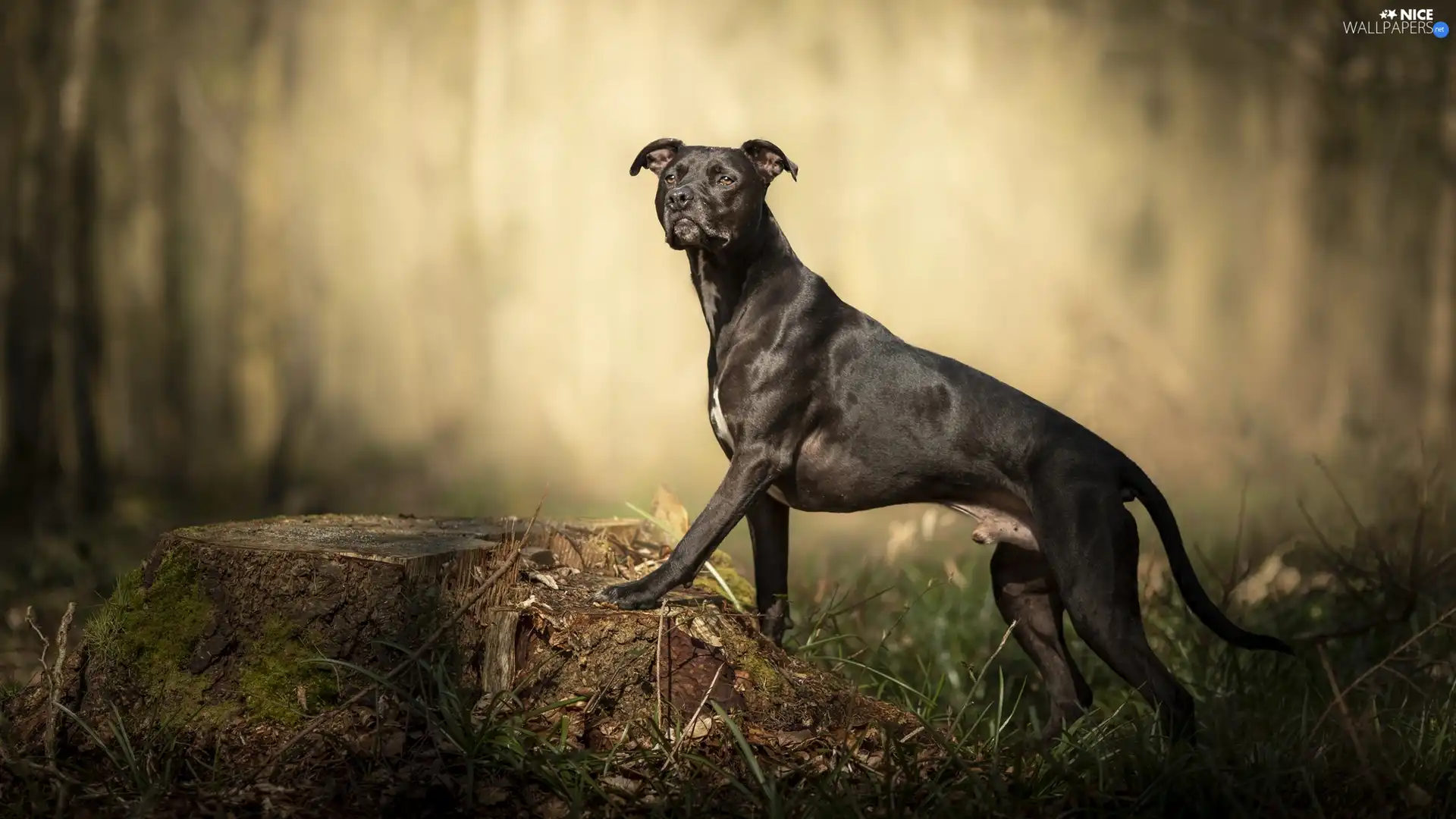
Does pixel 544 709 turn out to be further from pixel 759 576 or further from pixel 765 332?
pixel 765 332

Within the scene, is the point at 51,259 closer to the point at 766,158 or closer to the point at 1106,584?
the point at 766,158

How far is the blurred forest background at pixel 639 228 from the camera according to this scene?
7.46 meters

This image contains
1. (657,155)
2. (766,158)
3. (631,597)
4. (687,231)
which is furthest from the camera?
(657,155)

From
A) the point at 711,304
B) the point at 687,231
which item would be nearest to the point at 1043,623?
the point at 711,304

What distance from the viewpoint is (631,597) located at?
11.3 feet

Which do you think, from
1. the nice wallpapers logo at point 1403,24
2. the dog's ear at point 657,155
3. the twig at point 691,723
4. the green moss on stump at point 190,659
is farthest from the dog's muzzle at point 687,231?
the nice wallpapers logo at point 1403,24

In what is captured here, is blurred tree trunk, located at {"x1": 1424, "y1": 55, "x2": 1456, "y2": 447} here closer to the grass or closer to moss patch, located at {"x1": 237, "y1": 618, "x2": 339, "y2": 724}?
the grass

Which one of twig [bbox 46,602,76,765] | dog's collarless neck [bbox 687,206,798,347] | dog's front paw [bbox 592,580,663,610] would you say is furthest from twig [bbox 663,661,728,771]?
twig [bbox 46,602,76,765]

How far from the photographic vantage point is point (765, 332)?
3855mm

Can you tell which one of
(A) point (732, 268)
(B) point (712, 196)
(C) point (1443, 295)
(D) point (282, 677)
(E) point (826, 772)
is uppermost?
(B) point (712, 196)

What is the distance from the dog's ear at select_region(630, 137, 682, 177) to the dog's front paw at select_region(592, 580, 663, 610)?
142 cm

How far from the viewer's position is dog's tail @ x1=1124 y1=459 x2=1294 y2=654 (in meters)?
3.54

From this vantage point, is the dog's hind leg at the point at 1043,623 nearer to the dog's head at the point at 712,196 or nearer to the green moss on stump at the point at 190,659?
the dog's head at the point at 712,196

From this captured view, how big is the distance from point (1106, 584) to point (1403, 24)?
6070 millimetres
